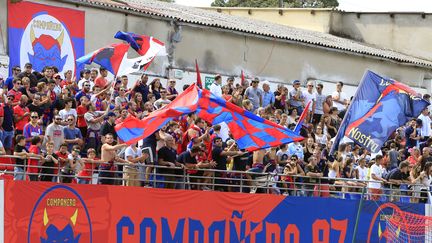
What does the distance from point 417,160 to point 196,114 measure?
7.15m

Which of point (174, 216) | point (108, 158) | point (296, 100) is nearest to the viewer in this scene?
point (108, 158)

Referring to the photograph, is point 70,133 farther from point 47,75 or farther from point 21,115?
point 47,75

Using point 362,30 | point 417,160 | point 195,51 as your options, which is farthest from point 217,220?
point 362,30

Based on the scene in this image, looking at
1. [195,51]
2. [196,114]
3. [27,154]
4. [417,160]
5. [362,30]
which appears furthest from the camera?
[362,30]

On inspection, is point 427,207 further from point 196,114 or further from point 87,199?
point 87,199

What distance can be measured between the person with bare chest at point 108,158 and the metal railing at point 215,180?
0.06ft

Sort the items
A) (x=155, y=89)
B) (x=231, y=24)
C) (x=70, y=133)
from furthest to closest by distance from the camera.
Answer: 1. (x=231, y=24)
2. (x=155, y=89)
3. (x=70, y=133)

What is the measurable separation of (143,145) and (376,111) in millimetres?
5352

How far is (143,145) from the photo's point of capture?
72.5ft

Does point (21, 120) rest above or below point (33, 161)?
above

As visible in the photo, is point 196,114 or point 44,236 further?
point 196,114

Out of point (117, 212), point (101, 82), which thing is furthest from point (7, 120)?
point (101, 82)

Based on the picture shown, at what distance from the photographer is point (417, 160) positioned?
29078 mm

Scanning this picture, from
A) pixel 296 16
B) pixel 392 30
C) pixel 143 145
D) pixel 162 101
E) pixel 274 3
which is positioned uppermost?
pixel 274 3
